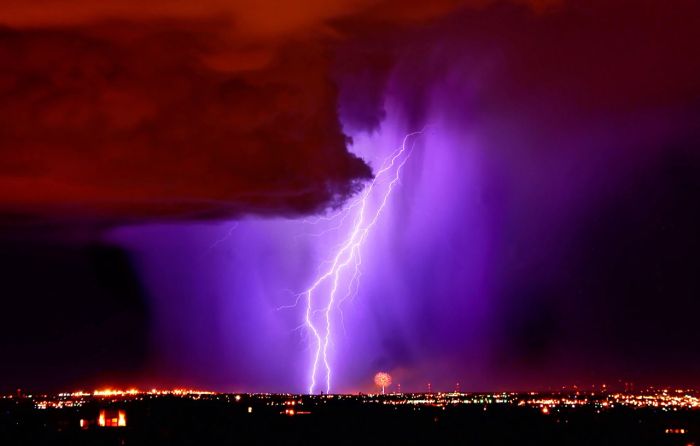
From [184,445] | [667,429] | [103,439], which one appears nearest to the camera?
[184,445]

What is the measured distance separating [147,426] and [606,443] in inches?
1919

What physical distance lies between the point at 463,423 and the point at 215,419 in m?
31.9

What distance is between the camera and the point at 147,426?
108m

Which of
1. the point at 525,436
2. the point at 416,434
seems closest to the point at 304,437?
the point at 416,434

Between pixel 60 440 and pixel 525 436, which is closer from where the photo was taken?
pixel 60 440

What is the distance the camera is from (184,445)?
77.9 metres

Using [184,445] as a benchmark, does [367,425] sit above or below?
above

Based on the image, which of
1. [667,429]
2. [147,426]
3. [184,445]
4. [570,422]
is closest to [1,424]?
[147,426]

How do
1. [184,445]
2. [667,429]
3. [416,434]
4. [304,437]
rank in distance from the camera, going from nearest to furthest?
[184,445], [304,437], [416,434], [667,429]

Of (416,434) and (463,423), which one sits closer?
(416,434)

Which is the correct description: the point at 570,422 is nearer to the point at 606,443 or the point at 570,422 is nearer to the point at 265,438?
the point at 606,443

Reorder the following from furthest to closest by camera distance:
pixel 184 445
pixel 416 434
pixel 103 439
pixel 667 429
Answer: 1. pixel 667 429
2. pixel 416 434
3. pixel 103 439
4. pixel 184 445

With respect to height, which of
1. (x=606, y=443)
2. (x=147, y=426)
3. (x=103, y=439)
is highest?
(x=147, y=426)

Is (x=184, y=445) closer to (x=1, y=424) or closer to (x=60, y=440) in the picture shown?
(x=60, y=440)
